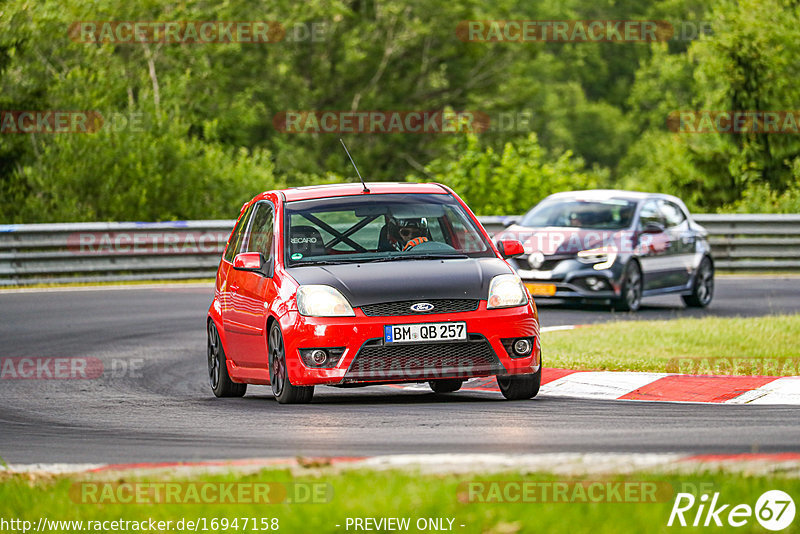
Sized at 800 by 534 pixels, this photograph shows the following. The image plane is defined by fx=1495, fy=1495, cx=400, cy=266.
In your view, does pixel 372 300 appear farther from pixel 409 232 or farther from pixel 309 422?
pixel 409 232

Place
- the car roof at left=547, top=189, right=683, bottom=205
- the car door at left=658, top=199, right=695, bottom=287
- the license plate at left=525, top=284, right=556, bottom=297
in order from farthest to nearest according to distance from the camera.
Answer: the car roof at left=547, top=189, right=683, bottom=205
the car door at left=658, top=199, right=695, bottom=287
the license plate at left=525, top=284, right=556, bottom=297

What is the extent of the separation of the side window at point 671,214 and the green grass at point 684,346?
405 cm

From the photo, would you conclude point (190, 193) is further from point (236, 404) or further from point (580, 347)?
point (236, 404)

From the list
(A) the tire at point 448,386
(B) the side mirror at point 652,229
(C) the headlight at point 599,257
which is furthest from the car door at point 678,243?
(A) the tire at point 448,386

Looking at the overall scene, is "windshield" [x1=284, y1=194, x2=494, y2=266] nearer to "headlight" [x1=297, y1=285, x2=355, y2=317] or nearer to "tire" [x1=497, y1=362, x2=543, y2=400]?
"headlight" [x1=297, y1=285, x2=355, y2=317]

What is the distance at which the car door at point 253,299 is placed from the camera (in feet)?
34.9

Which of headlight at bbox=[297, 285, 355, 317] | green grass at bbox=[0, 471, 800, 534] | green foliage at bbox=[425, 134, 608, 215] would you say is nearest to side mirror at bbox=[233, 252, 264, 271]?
headlight at bbox=[297, 285, 355, 317]

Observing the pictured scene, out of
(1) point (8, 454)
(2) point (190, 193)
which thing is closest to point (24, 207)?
(2) point (190, 193)

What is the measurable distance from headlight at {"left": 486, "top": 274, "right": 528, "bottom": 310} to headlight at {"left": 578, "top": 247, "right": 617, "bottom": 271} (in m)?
9.14

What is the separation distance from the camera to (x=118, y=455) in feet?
25.1

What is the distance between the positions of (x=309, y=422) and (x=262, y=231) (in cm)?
277

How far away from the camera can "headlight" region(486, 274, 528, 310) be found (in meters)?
9.96

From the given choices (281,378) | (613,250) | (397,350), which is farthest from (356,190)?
(613,250)

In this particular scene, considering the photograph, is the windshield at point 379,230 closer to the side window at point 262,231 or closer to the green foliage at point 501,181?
the side window at point 262,231
